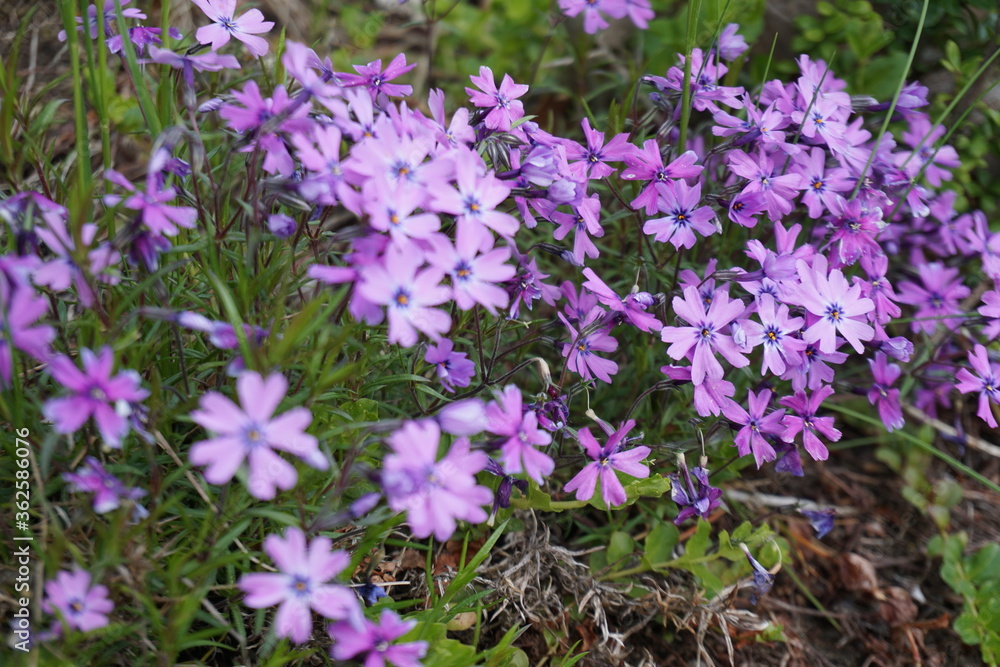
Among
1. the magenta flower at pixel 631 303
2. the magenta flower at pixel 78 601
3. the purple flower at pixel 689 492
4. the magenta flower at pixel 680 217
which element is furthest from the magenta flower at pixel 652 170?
the magenta flower at pixel 78 601

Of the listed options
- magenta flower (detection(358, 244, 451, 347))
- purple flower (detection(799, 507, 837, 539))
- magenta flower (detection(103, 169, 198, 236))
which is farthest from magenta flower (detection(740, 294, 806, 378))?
magenta flower (detection(103, 169, 198, 236))

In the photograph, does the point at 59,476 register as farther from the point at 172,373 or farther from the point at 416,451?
the point at 416,451

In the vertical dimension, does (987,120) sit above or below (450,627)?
above

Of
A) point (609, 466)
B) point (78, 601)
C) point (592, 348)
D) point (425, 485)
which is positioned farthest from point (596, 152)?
point (78, 601)

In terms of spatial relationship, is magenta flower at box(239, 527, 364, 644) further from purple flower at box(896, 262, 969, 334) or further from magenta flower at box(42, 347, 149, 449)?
purple flower at box(896, 262, 969, 334)

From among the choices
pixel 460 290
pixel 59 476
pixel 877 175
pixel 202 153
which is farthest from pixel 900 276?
pixel 59 476

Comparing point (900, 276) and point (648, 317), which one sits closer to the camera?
point (648, 317)
